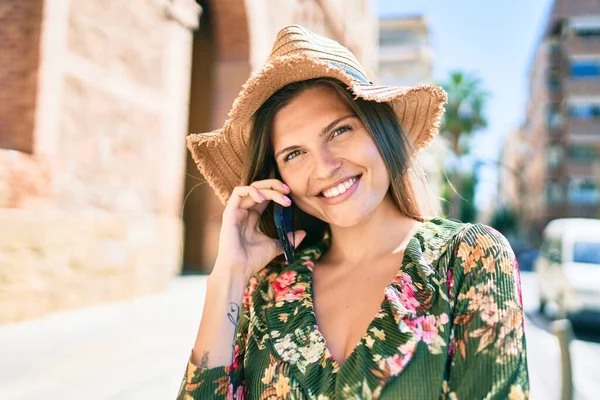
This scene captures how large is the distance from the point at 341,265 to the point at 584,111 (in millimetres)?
45496

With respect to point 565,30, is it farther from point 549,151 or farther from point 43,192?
point 43,192

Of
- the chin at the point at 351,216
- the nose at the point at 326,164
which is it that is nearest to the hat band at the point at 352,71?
the nose at the point at 326,164

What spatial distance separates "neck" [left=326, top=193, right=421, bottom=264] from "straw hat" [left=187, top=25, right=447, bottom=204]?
35 centimetres

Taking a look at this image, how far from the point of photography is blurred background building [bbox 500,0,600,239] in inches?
1607

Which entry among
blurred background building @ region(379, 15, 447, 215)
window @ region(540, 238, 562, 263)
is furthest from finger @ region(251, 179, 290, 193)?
blurred background building @ region(379, 15, 447, 215)

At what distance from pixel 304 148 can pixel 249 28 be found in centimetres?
1114

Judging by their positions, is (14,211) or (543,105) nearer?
(14,211)

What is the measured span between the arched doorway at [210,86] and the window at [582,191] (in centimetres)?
3650

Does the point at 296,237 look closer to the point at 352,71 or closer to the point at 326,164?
the point at 326,164

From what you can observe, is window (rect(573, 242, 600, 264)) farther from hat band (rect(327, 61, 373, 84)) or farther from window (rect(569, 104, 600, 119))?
window (rect(569, 104, 600, 119))

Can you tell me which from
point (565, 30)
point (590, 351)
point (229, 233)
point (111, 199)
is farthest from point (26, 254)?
point (565, 30)

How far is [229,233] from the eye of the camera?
1.95 meters

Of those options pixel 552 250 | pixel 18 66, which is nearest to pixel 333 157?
pixel 18 66

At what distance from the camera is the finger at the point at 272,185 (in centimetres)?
200
